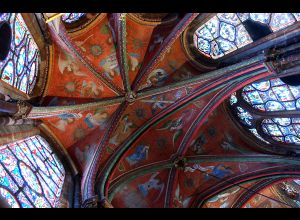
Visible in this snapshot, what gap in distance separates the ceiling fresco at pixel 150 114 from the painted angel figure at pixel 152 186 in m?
0.04

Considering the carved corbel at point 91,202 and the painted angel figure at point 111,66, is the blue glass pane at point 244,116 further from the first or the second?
the carved corbel at point 91,202

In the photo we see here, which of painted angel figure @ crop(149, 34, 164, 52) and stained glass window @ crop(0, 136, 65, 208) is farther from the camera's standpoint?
painted angel figure @ crop(149, 34, 164, 52)

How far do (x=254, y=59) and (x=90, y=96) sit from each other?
18.3 ft

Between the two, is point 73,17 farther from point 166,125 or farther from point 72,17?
point 166,125

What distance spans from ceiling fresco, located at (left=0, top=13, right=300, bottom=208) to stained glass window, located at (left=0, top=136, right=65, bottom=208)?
2.81 feet

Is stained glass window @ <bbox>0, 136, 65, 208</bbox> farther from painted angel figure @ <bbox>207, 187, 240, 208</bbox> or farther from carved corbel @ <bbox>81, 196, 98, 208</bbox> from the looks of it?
painted angel figure @ <bbox>207, 187, 240, 208</bbox>

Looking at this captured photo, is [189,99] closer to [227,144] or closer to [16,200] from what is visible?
[227,144]

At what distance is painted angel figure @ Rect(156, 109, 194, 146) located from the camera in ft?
45.2

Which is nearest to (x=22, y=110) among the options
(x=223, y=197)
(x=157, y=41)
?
(x=157, y=41)

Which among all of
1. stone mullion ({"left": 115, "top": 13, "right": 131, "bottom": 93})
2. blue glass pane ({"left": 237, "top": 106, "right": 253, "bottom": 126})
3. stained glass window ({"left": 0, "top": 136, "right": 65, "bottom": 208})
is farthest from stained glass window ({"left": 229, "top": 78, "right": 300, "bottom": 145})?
stained glass window ({"left": 0, "top": 136, "right": 65, "bottom": 208})

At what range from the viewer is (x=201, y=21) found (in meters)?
12.7

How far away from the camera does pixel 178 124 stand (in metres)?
14.1

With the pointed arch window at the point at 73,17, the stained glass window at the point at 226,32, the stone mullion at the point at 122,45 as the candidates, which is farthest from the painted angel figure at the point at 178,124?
the pointed arch window at the point at 73,17
